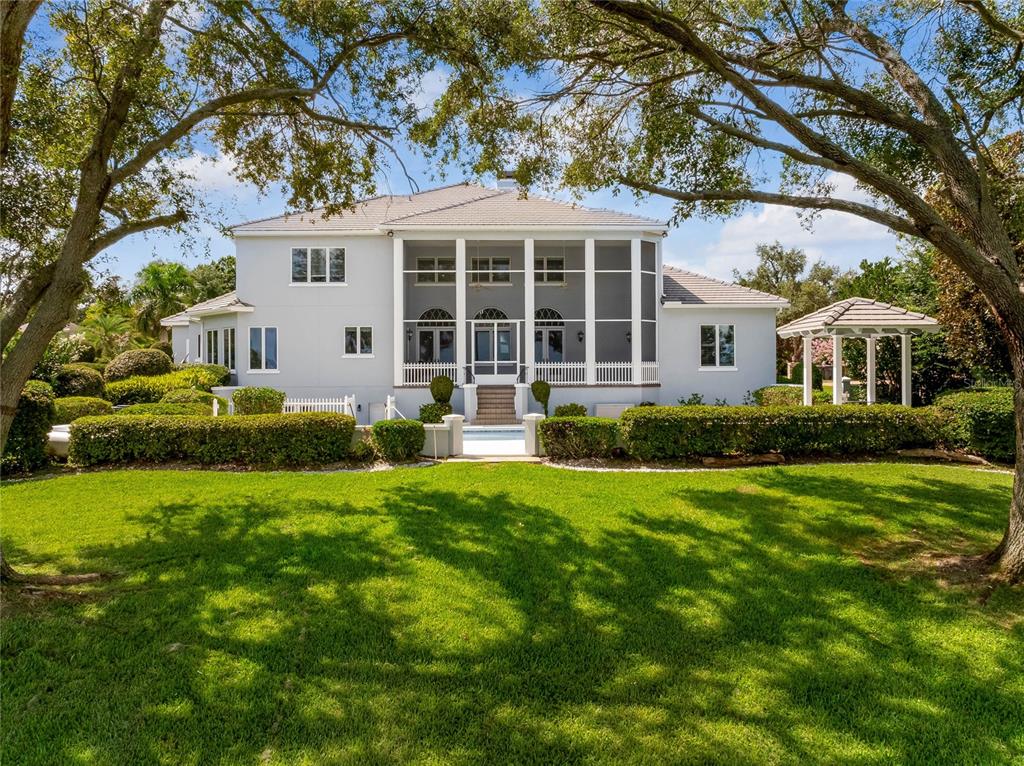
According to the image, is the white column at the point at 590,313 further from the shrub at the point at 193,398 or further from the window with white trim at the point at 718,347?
the shrub at the point at 193,398

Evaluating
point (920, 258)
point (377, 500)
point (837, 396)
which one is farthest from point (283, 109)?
point (920, 258)

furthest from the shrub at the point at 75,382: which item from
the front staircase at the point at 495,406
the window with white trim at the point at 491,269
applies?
the window with white trim at the point at 491,269

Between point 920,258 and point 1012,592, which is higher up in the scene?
point 920,258

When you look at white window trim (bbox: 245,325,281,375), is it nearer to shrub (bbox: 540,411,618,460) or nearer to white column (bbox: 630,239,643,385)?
shrub (bbox: 540,411,618,460)

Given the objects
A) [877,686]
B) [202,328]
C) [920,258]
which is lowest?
[877,686]

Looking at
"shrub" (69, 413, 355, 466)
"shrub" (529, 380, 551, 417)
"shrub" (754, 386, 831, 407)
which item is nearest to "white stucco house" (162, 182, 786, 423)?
"shrub" (529, 380, 551, 417)

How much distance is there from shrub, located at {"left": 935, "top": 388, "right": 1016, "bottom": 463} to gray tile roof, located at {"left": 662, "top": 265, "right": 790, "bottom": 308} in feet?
32.4

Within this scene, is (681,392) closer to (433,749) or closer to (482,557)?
(482,557)

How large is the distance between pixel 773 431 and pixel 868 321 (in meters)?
6.36

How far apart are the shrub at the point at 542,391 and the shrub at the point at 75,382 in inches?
653

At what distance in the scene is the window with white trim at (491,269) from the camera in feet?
77.9

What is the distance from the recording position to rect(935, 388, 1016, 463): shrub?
10.9 m

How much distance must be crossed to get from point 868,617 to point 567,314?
19884 mm

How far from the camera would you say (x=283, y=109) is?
29.9 ft
